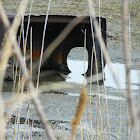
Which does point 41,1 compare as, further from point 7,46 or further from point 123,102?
point 7,46

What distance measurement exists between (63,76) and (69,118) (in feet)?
6.30

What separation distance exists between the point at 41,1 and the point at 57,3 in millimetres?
464

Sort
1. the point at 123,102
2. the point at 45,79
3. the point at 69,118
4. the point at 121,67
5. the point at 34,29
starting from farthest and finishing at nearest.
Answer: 1. the point at 121,67
2. the point at 34,29
3. the point at 45,79
4. the point at 123,102
5. the point at 69,118

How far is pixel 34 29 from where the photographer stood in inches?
200

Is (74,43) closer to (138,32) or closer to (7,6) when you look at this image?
(138,32)

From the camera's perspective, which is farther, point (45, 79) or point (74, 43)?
point (74, 43)

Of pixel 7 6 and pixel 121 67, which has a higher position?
pixel 7 6

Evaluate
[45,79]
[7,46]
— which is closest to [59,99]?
[45,79]

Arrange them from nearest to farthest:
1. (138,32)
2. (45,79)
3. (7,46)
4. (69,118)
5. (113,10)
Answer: (7,46), (69,118), (45,79), (138,32), (113,10)

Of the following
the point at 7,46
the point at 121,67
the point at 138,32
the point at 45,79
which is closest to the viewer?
the point at 7,46

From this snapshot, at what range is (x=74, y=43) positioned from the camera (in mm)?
5211

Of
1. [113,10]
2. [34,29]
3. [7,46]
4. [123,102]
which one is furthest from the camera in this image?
[113,10]

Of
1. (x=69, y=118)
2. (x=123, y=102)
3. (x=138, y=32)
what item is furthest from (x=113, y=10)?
(x=69, y=118)

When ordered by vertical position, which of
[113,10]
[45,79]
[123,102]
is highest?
[113,10]
